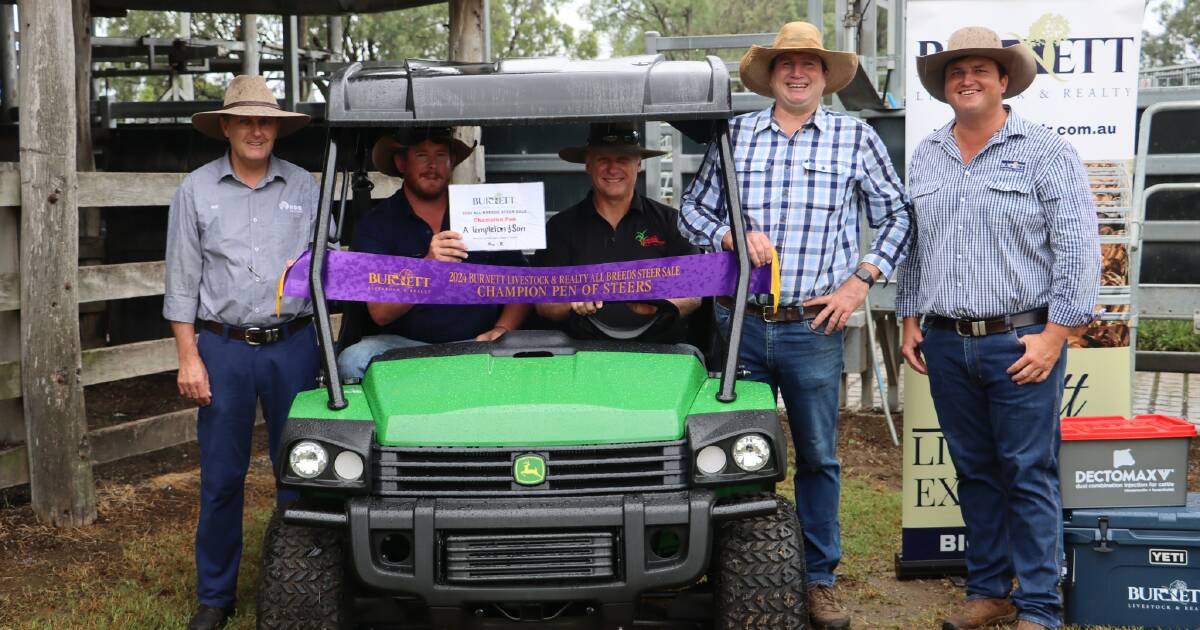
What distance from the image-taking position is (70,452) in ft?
18.1

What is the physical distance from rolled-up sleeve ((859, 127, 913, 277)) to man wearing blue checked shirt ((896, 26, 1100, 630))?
0.08 metres

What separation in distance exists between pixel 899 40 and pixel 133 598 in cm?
529

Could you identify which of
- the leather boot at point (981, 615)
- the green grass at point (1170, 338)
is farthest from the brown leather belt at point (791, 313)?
the green grass at point (1170, 338)

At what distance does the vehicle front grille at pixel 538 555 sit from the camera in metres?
3.23

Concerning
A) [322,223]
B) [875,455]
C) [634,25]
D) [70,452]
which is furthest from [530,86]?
[634,25]

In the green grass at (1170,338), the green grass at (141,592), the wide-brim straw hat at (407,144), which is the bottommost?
the green grass at (141,592)

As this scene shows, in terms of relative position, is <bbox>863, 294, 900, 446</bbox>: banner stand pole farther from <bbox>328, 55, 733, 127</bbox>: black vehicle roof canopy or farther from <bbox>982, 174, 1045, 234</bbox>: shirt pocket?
<bbox>328, 55, 733, 127</bbox>: black vehicle roof canopy

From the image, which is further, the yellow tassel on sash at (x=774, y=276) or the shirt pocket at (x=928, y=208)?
the shirt pocket at (x=928, y=208)

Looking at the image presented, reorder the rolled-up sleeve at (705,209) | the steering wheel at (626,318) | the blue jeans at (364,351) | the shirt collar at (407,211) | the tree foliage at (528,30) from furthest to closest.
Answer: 1. the tree foliage at (528,30)
2. the shirt collar at (407,211)
3. the rolled-up sleeve at (705,209)
4. the steering wheel at (626,318)
5. the blue jeans at (364,351)

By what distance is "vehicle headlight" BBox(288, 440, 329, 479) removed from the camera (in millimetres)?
3350

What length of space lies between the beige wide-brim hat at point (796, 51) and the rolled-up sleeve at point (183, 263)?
1959 mm

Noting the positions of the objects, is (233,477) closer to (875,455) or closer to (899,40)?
(875,455)

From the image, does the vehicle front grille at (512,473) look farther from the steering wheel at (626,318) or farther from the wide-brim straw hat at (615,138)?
the wide-brim straw hat at (615,138)

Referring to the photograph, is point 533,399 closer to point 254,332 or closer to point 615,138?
point 615,138
